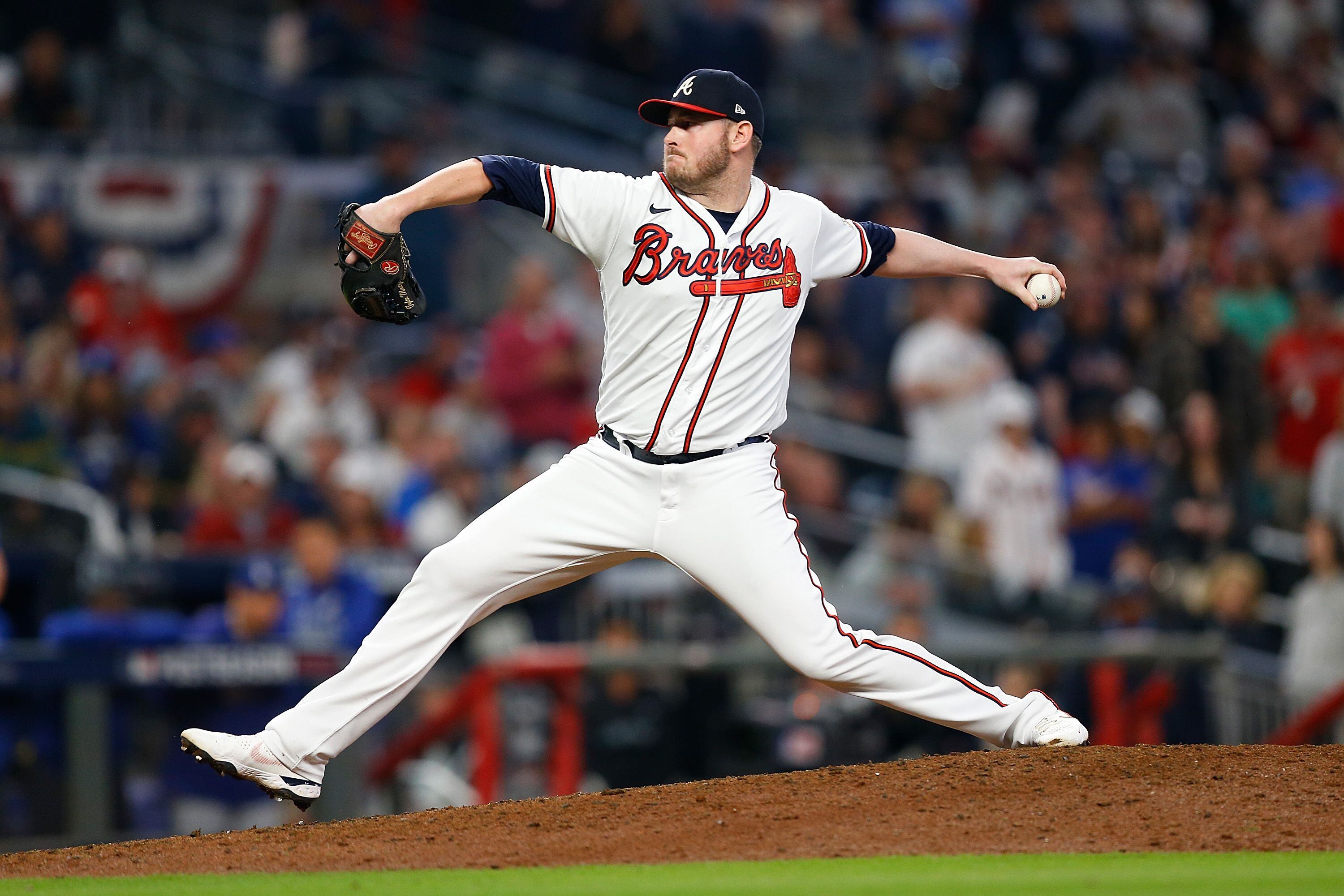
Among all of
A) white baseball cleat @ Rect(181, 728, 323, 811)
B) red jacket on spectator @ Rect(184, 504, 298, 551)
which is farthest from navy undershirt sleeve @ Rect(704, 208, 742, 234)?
red jacket on spectator @ Rect(184, 504, 298, 551)

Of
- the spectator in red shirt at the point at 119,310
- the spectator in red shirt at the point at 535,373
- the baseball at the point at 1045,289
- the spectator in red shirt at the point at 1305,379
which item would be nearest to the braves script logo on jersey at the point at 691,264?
the baseball at the point at 1045,289

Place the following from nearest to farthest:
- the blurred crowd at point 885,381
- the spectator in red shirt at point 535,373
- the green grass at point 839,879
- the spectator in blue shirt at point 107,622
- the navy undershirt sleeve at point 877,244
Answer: the green grass at point 839,879
the navy undershirt sleeve at point 877,244
the spectator in blue shirt at point 107,622
the blurred crowd at point 885,381
the spectator in red shirt at point 535,373

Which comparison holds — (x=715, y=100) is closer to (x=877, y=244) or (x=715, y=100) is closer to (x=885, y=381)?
(x=877, y=244)

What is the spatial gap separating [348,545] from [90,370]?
7.44 ft

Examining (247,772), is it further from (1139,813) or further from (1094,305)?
(1094,305)

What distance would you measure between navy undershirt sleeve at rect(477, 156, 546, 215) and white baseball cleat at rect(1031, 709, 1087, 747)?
219cm

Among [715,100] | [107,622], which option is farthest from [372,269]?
[107,622]

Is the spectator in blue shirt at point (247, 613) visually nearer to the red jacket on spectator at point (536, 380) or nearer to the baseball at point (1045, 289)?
the red jacket on spectator at point (536, 380)

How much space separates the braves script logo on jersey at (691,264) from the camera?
5195mm

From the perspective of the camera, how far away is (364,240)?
16.1ft

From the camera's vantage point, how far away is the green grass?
173 inches

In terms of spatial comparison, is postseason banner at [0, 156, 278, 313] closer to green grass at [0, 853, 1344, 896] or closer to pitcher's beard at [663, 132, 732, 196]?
pitcher's beard at [663, 132, 732, 196]

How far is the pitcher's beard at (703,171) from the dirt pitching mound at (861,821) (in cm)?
185

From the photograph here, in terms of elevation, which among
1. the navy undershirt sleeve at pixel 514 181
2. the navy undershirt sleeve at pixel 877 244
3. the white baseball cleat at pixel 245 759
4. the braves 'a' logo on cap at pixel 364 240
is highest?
the navy undershirt sleeve at pixel 514 181
